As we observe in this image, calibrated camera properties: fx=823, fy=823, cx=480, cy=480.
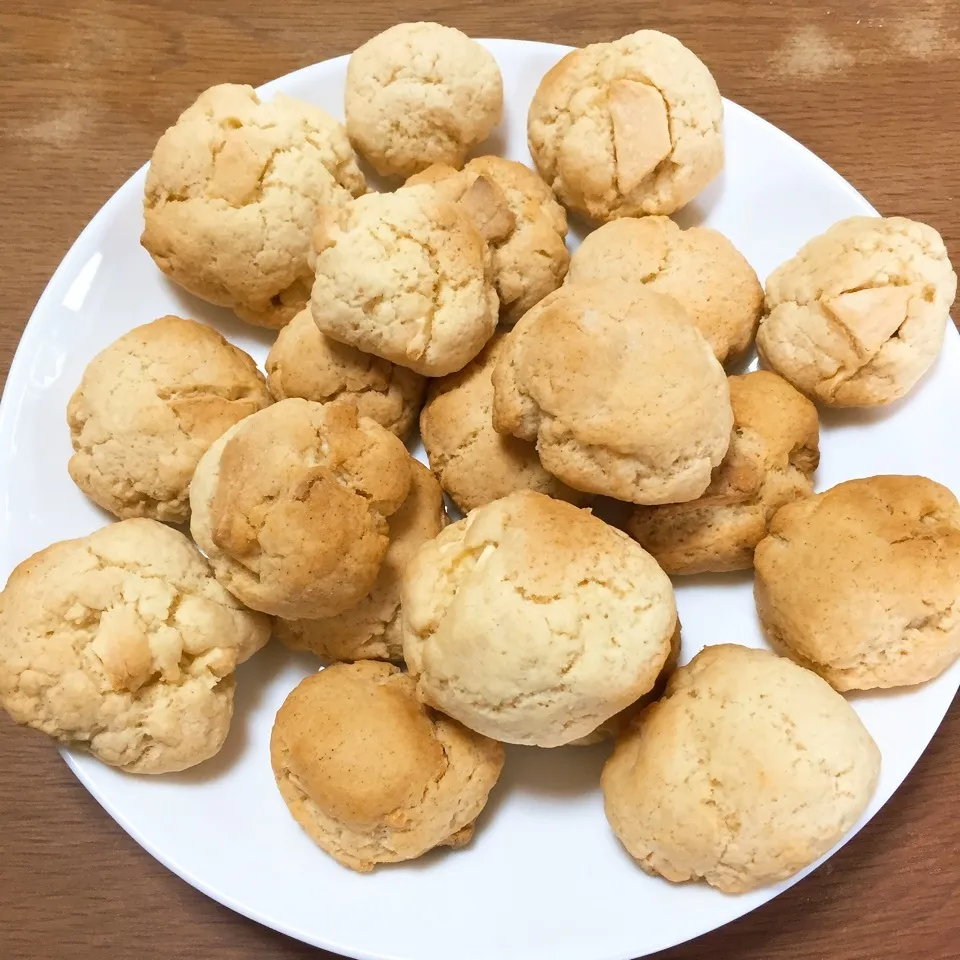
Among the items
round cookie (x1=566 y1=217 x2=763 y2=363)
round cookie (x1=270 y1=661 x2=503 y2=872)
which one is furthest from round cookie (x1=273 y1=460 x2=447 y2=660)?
round cookie (x1=566 y1=217 x2=763 y2=363)

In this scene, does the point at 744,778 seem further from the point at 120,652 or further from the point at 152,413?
the point at 152,413

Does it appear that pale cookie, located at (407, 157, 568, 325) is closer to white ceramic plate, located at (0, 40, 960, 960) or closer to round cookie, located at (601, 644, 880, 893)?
white ceramic plate, located at (0, 40, 960, 960)

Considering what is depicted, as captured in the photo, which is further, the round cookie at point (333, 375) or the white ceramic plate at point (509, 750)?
the round cookie at point (333, 375)

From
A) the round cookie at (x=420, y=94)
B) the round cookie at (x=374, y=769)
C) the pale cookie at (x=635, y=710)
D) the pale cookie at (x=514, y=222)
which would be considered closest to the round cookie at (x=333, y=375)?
the pale cookie at (x=514, y=222)

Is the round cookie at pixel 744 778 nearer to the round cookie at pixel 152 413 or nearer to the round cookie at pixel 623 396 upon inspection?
the round cookie at pixel 623 396

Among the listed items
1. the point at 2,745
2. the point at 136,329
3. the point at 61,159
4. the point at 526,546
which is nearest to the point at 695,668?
the point at 526,546

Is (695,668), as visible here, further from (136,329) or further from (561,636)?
(136,329)
